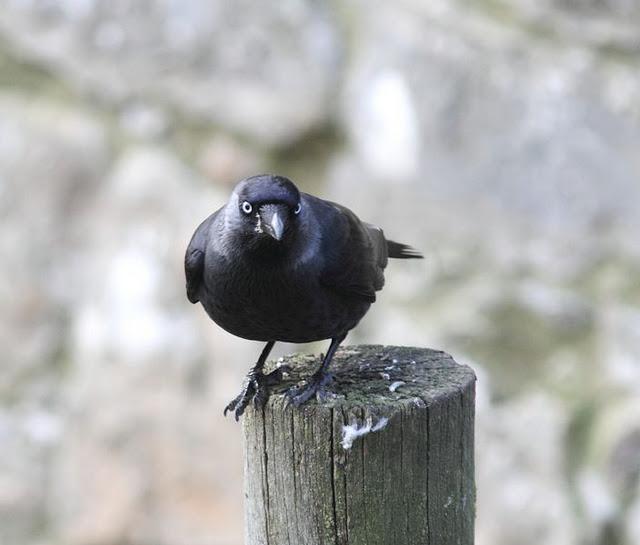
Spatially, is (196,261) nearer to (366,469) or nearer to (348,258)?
(348,258)

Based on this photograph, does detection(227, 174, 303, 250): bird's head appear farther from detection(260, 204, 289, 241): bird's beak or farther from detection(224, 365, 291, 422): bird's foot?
detection(224, 365, 291, 422): bird's foot

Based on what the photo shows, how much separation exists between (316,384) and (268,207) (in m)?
0.47

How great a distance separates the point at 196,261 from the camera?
2.58 meters

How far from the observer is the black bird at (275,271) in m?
2.40

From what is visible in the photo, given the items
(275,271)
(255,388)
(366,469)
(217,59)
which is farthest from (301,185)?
(366,469)

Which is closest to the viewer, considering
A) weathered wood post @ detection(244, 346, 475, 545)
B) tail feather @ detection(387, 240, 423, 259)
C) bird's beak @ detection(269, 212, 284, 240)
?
weathered wood post @ detection(244, 346, 475, 545)

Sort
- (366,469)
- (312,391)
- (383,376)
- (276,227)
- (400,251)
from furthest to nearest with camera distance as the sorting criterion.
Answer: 1. (400,251)
2. (276,227)
3. (383,376)
4. (312,391)
5. (366,469)

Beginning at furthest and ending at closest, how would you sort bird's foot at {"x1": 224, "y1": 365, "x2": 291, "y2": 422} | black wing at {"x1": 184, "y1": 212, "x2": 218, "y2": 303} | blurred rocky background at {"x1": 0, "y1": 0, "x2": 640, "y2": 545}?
blurred rocky background at {"x1": 0, "y1": 0, "x2": 640, "y2": 545} < black wing at {"x1": 184, "y1": 212, "x2": 218, "y2": 303} < bird's foot at {"x1": 224, "y1": 365, "x2": 291, "y2": 422}

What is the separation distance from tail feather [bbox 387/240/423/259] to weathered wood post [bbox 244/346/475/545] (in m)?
1.04

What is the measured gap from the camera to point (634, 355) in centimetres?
322

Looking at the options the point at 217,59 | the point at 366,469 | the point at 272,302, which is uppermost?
the point at 217,59

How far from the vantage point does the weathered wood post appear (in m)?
1.90

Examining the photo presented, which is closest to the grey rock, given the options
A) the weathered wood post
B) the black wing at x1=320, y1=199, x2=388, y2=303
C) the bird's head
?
the black wing at x1=320, y1=199, x2=388, y2=303

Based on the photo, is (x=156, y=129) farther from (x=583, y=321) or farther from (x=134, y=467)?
(x=583, y=321)
